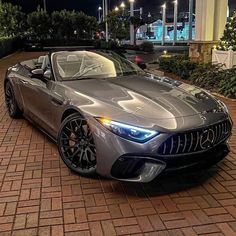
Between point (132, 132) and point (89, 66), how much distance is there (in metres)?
1.82

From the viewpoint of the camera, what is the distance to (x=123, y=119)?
329cm

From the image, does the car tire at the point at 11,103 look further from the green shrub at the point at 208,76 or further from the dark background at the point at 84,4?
the dark background at the point at 84,4

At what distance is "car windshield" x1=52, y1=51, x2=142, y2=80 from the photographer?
4543 millimetres

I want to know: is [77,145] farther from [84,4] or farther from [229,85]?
[84,4]

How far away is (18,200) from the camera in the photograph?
3375mm

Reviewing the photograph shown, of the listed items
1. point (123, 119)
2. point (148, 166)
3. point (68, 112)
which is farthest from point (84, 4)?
point (148, 166)

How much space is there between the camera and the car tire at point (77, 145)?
12.0ft

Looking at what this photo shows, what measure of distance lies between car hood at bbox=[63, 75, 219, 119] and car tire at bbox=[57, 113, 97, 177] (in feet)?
1.02

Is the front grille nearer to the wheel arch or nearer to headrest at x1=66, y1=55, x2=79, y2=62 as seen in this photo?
the wheel arch

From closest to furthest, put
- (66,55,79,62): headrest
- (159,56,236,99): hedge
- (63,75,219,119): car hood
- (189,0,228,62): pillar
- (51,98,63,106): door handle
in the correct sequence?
1. (63,75,219,119): car hood
2. (51,98,63,106): door handle
3. (66,55,79,62): headrest
4. (159,56,236,99): hedge
5. (189,0,228,62): pillar

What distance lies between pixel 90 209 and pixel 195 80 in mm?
7356

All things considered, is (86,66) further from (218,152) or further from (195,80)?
(195,80)

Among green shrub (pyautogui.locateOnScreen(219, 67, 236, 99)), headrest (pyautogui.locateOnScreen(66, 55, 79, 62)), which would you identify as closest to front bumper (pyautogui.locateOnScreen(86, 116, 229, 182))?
headrest (pyautogui.locateOnScreen(66, 55, 79, 62))

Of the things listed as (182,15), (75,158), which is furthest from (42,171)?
(182,15)
